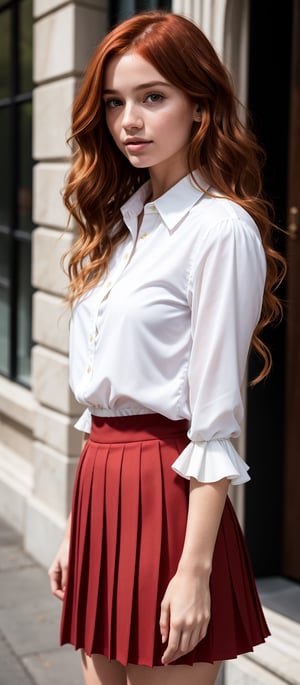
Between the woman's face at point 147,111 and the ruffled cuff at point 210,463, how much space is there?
0.57 m

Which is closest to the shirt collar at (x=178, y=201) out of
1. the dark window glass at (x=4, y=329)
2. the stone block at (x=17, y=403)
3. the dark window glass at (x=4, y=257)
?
the stone block at (x=17, y=403)

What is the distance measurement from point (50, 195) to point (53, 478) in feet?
4.74

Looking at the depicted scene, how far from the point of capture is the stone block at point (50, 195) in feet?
14.8

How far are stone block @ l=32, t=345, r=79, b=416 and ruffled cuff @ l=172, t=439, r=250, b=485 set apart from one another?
2807mm

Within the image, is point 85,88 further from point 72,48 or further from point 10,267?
point 10,267

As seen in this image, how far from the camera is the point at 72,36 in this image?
4.32 meters

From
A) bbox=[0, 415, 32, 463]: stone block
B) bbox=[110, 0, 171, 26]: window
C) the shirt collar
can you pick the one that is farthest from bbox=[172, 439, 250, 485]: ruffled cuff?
bbox=[0, 415, 32, 463]: stone block

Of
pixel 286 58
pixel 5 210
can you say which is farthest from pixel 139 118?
pixel 5 210

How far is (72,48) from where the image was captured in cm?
433

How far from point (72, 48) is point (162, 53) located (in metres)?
2.77

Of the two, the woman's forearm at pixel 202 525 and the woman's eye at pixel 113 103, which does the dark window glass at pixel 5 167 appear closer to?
the woman's eye at pixel 113 103

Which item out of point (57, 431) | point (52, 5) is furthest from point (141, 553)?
point (52, 5)

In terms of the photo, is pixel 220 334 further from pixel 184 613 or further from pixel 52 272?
pixel 52 272

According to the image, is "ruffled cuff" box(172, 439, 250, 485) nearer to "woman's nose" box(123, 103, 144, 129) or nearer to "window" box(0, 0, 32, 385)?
"woman's nose" box(123, 103, 144, 129)
